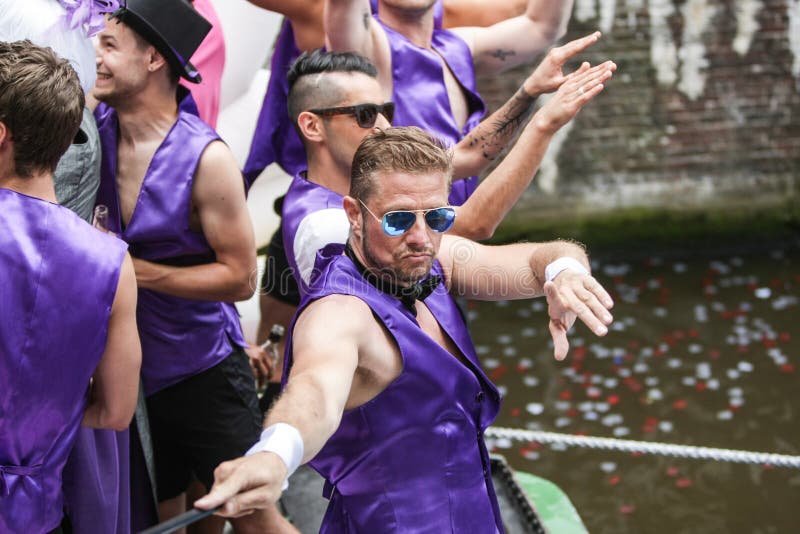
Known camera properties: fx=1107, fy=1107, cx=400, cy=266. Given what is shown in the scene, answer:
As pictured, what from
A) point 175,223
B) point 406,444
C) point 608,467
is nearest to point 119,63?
point 175,223

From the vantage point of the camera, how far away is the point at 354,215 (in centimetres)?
224

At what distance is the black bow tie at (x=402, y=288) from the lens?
7.20 ft

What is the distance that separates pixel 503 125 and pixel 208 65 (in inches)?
38.6

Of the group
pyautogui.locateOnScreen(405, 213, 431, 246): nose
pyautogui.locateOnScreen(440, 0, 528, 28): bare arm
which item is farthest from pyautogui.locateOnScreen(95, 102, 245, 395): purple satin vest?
pyautogui.locateOnScreen(440, 0, 528, 28): bare arm

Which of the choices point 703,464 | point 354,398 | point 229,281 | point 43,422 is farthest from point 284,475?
point 703,464

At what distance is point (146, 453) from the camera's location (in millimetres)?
2854

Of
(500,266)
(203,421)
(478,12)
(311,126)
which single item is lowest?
(203,421)

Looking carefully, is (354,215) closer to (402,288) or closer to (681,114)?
(402,288)

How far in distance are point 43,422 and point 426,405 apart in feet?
2.43

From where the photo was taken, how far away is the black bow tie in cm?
220

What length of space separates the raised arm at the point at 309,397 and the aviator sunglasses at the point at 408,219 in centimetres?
17

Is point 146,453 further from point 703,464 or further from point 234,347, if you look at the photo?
point 703,464

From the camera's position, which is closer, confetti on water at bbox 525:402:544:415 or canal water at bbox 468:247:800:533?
canal water at bbox 468:247:800:533

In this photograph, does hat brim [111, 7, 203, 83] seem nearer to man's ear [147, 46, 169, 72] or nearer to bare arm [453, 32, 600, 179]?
man's ear [147, 46, 169, 72]
